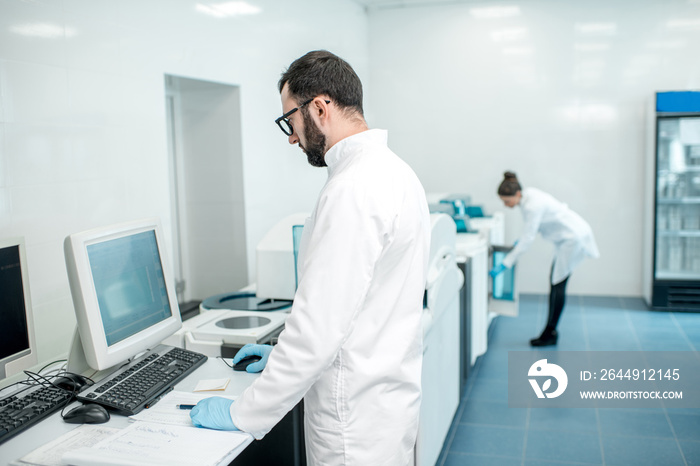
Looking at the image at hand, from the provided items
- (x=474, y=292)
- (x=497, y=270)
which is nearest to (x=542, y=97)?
(x=497, y=270)

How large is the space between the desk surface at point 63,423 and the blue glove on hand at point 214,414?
0.20 metres

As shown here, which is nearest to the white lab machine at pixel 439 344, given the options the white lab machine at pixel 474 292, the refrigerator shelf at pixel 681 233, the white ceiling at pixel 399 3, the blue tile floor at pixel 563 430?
the blue tile floor at pixel 563 430

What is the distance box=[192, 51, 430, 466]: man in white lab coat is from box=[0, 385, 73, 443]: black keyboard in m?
0.41

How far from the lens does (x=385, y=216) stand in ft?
4.35

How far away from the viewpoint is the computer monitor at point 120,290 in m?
1.46

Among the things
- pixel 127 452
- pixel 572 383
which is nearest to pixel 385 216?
pixel 127 452

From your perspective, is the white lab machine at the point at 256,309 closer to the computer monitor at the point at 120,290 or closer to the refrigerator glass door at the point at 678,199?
the computer monitor at the point at 120,290

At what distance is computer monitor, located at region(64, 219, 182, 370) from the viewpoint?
146 centimetres

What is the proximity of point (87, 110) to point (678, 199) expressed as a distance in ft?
15.1

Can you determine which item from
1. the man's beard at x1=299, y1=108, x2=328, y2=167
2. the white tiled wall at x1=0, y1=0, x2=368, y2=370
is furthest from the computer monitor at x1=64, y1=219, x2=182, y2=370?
the white tiled wall at x1=0, y1=0, x2=368, y2=370

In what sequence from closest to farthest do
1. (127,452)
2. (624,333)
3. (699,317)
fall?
(127,452) → (624,333) → (699,317)

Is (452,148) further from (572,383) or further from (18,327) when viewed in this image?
(18,327)

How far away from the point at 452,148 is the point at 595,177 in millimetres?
1322

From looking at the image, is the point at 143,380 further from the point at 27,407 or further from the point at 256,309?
the point at 256,309
